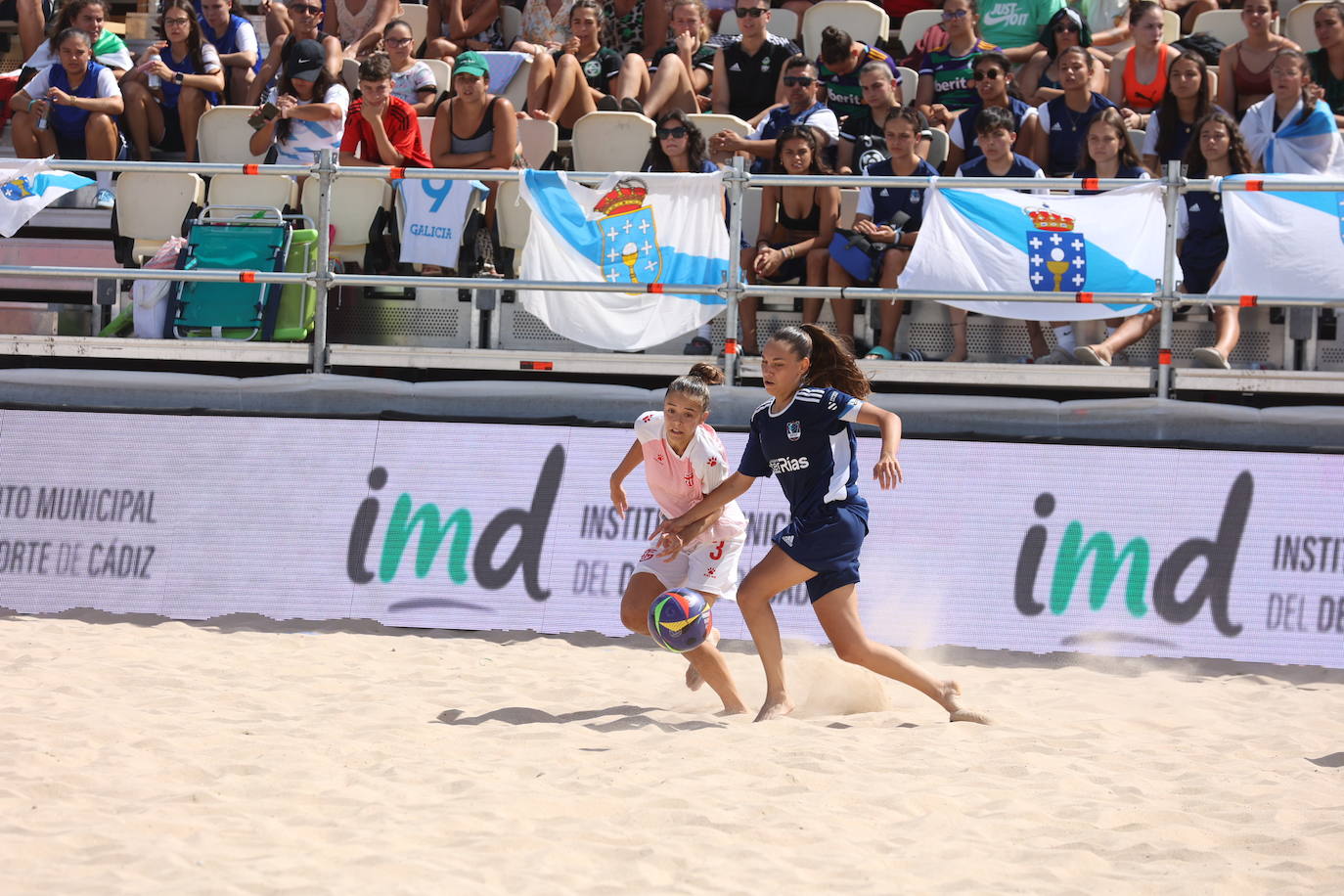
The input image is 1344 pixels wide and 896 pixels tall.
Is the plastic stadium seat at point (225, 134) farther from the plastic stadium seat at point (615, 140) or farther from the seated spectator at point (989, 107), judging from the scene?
the seated spectator at point (989, 107)

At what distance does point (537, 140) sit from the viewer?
10.5m

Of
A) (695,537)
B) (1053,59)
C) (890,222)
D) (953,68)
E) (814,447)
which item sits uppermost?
(1053,59)

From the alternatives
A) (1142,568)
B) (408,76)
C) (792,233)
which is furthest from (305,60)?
(1142,568)

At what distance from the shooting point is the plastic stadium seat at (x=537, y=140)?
1043 cm

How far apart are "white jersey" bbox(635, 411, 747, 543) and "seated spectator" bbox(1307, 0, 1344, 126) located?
5973 mm

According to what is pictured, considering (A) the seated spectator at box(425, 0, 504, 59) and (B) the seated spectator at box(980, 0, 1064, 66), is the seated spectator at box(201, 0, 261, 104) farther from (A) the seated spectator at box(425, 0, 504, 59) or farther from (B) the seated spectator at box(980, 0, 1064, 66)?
(B) the seated spectator at box(980, 0, 1064, 66)

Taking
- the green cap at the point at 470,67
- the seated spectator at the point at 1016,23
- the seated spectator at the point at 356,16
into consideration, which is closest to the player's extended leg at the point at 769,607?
the green cap at the point at 470,67

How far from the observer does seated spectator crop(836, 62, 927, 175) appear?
923 centimetres

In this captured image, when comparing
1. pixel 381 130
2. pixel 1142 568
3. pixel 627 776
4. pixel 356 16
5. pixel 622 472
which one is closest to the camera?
pixel 627 776

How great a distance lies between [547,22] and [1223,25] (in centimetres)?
540

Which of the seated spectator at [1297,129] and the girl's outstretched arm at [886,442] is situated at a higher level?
the seated spectator at [1297,129]

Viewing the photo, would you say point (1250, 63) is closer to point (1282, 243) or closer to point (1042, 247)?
point (1282, 243)

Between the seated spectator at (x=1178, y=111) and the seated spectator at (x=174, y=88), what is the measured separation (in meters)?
6.97

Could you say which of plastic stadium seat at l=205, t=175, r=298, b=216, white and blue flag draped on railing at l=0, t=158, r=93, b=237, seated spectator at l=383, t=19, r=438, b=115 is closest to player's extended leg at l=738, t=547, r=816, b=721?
plastic stadium seat at l=205, t=175, r=298, b=216
